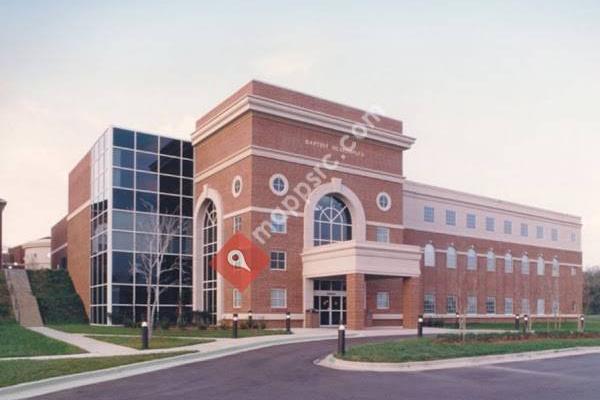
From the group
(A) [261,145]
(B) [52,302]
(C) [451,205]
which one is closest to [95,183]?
(B) [52,302]

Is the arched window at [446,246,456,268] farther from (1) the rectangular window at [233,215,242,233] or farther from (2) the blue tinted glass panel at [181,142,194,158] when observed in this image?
(2) the blue tinted glass panel at [181,142,194,158]

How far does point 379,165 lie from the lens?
4225 centimetres

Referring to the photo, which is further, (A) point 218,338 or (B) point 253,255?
(B) point 253,255

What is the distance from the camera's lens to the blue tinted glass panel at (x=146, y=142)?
139 ft

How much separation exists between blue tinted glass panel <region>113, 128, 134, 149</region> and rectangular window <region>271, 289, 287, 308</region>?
544 inches

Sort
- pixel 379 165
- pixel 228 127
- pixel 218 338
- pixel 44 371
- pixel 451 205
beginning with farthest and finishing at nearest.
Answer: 1. pixel 451 205
2. pixel 379 165
3. pixel 228 127
4. pixel 218 338
5. pixel 44 371

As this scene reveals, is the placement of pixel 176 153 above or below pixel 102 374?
above

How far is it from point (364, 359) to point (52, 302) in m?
34.4

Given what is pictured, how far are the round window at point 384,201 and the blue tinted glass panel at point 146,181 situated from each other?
14.5 meters

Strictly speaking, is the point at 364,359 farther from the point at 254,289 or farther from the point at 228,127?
the point at 228,127

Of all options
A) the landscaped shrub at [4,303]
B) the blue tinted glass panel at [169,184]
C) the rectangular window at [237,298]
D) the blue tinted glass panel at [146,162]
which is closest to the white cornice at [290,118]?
the blue tinted glass panel at [169,184]

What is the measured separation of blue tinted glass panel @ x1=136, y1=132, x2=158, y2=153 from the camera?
42.3 meters

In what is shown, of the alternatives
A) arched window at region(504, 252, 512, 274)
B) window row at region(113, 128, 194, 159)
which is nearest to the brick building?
window row at region(113, 128, 194, 159)

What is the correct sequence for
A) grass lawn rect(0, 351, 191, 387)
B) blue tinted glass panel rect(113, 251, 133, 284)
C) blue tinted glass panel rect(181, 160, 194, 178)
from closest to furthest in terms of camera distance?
grass lawn rect(0, 351, 191, 387) → blue tinted glass panel rect(113, 251, 133, 284) → blue tinted glass panel rect(181, 160, 194, 178)
